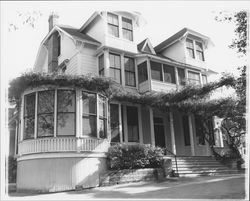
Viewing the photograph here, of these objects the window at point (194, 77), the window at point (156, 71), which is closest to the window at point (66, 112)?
the window at point (156, 71)

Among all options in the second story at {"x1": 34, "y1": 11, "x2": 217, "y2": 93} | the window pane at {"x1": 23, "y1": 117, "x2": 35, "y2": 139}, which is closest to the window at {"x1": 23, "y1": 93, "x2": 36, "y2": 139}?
the window pane at {"x1": 23, "y1": 117, "x2": 35, "y2": 139}

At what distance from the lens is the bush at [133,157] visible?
43.3 ft

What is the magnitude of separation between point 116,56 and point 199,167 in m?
8.27

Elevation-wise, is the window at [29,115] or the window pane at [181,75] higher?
the window pane at [181,75]

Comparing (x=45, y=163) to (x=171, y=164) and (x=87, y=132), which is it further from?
(x=171, y=164)

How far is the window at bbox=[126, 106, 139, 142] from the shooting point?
55.8 feet

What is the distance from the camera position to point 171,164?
14.6 m

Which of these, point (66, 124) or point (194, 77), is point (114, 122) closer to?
point (66, 124)

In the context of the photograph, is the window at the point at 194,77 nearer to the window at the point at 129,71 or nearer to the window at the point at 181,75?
the window at the point at 181,75

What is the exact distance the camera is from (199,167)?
51.2ft

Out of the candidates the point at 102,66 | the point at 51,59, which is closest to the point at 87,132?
the point at 102,66

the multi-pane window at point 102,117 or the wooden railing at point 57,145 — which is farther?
the multi-pane window at point 102,117

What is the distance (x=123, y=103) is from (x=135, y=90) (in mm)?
1638

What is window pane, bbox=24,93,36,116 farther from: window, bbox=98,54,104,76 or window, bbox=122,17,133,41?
window, bbox=122,17,133,41
